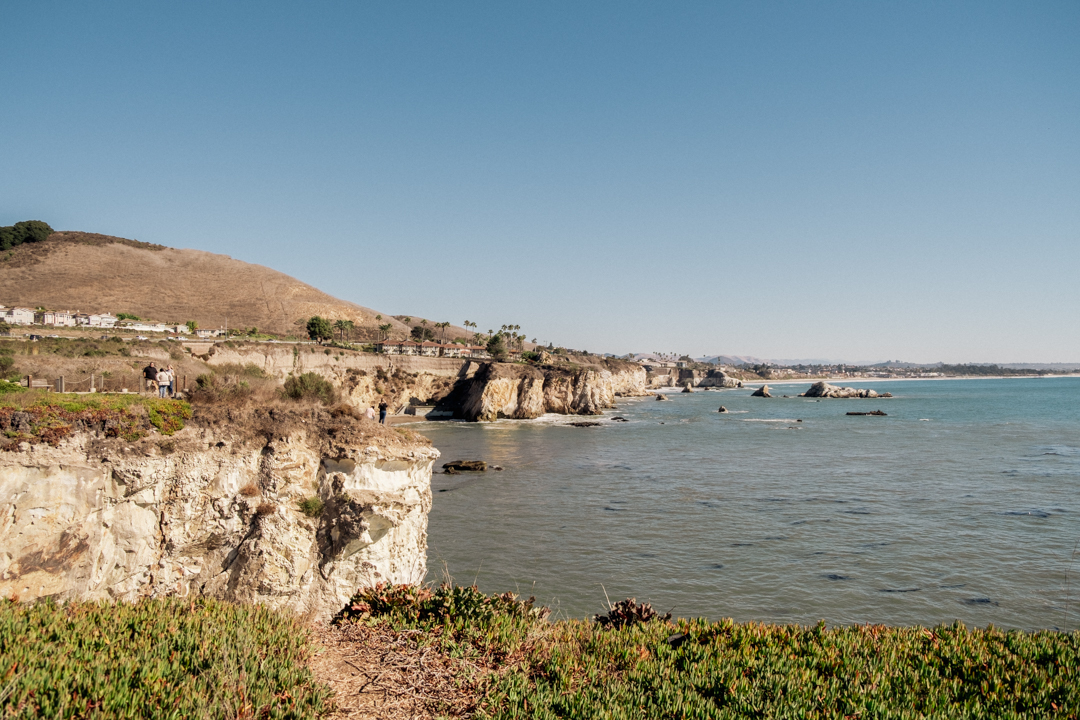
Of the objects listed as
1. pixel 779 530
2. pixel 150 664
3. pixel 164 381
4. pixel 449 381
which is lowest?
pixel 779 530

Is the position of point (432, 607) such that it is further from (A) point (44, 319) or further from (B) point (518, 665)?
(A) point (44, 319)

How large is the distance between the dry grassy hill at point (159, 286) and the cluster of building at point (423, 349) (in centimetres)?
4073

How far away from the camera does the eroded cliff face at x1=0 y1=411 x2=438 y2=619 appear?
31.9 feet

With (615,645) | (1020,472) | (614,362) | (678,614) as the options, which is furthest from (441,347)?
(615,645)

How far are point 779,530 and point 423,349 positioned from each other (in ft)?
251

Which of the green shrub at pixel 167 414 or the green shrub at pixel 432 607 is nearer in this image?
the green shrub at pixel 432 607

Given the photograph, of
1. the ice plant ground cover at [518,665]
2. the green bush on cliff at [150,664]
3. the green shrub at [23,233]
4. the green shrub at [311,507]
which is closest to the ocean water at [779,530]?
the green shrub at [311,507]

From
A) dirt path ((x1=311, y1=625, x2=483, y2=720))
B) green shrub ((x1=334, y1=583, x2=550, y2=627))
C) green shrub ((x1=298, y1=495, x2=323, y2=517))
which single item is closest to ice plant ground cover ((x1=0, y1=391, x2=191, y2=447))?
green shrub ((x1=298, y1=495, x2=323, y2=517))

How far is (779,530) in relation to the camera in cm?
2186

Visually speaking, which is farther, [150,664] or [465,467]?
[465,467]

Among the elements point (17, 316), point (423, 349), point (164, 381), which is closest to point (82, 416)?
point (164, 381)

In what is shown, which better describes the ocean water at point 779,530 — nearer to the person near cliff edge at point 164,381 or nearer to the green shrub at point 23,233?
the person near cliff edge at point 164,381

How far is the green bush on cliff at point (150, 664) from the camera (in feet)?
14.5

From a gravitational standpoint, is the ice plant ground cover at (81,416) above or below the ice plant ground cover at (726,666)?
Result: above
